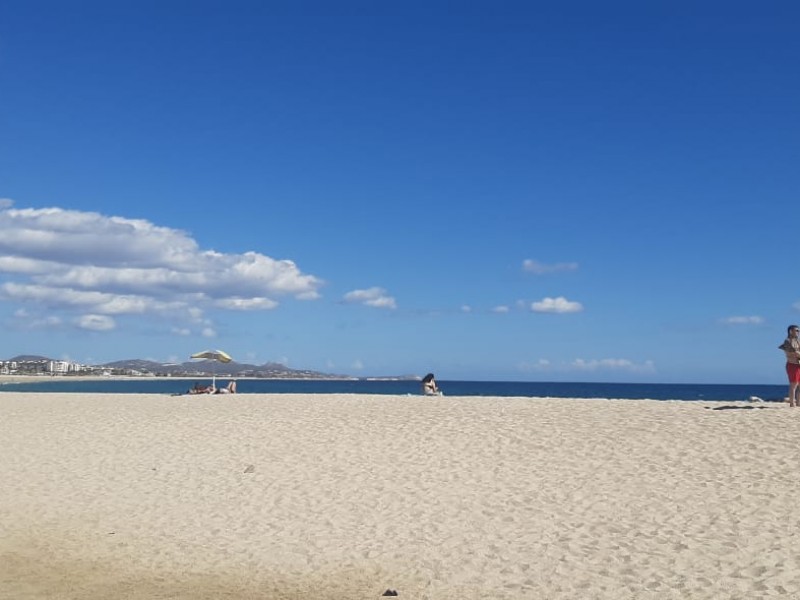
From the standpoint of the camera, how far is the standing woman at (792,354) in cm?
1670

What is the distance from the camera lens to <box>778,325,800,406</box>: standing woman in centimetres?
1670

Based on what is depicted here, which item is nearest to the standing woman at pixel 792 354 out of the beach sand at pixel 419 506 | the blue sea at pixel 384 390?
the beach sand at pixel 419 506

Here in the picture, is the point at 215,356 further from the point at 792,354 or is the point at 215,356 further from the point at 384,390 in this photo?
the point at 384,390

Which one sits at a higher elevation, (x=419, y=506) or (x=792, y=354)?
(x=792, y=354)

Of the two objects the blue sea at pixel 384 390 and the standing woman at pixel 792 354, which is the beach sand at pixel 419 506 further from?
the blue sea at pixel 384 390

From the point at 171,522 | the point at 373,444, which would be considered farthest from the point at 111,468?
the point at 373,444

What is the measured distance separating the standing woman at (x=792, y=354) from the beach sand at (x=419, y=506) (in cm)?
113

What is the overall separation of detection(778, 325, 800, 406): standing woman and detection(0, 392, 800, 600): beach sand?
113 centimetres

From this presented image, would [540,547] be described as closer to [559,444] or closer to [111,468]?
[559,444]

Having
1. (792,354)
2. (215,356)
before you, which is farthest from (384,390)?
(792,354)

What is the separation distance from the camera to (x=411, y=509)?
457 inches

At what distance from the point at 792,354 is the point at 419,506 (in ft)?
33.7

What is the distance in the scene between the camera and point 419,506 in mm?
11719

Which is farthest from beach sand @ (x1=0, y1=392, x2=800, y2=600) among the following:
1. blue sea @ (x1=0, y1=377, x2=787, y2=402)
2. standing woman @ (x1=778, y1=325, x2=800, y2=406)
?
blue sea @ (x1=0, y1=377, x2=787, y2=402)
